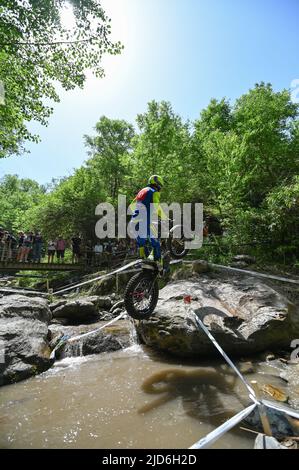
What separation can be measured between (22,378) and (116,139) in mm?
30296

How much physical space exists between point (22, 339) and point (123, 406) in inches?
159

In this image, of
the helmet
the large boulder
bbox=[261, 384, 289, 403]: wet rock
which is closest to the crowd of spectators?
the large boulder

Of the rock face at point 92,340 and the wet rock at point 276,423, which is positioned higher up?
the wet rock at point 276,423

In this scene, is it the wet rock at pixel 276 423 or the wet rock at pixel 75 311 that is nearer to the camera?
the wet rock at pixel 276 423

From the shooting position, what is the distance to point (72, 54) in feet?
32.1

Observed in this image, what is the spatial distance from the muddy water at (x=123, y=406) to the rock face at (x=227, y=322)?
0.59 metres

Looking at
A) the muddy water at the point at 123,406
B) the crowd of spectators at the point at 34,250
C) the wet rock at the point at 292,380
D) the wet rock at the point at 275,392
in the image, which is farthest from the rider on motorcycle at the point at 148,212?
the crowd of spectators at the point at 34,250

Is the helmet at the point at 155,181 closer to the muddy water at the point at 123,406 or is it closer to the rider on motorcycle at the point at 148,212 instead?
the rider on motorcycle at the point at 148,212

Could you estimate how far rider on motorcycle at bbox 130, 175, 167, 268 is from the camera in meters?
5.80

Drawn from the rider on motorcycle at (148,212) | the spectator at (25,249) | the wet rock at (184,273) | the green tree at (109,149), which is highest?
the green tree at (109,149)

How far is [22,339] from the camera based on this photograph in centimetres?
795

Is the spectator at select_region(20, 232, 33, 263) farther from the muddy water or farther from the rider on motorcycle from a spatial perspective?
the rider on motorcycle

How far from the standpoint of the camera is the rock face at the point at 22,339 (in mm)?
7018

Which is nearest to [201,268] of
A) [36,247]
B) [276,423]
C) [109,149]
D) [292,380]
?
[292,380]
